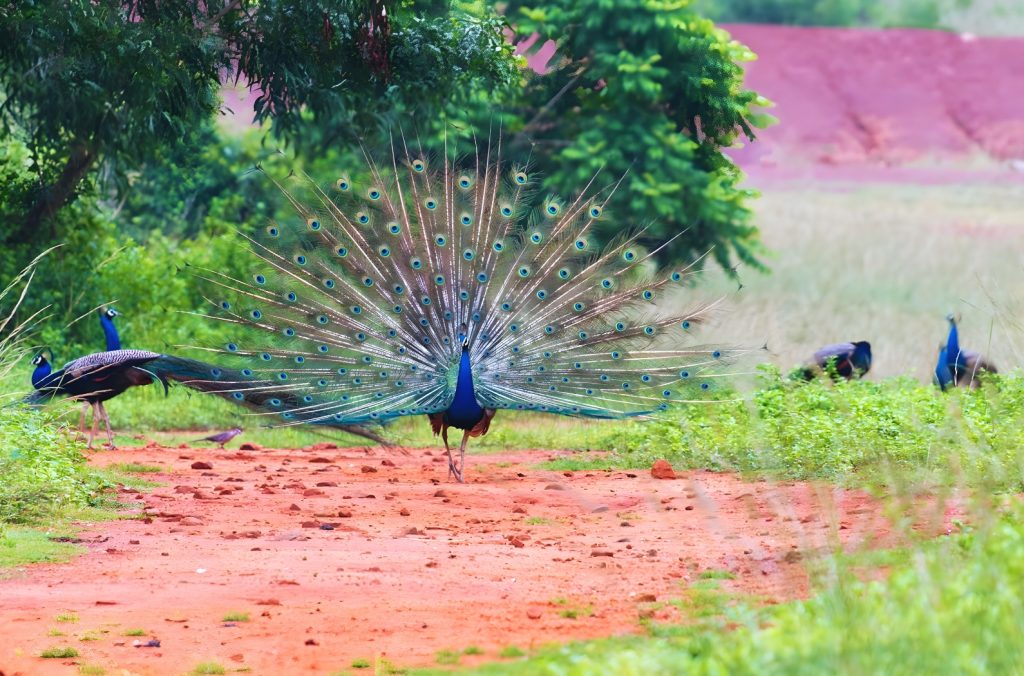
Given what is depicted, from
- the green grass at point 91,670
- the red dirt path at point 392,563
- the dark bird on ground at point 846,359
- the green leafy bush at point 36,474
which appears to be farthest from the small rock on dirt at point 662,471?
the green grass at point 91,670

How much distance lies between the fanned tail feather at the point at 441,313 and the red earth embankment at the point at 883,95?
119 feet

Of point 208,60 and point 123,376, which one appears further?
point 208,60

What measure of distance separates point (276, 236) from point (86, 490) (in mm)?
2477

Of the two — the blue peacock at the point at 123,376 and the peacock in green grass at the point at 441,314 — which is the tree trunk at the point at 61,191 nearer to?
the blue peacock at the point at 123,376

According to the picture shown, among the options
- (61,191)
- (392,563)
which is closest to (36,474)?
(392,563)

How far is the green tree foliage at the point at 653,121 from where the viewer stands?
18.6 m

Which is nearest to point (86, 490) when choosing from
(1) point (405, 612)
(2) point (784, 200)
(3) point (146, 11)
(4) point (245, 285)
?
(4) point (245, 285)

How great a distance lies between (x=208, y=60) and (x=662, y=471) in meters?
5.14

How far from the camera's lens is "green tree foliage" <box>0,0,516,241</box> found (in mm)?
11805

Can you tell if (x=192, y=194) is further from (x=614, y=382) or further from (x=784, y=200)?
(x=784, y=200)

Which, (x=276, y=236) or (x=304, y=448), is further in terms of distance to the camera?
(x=304, y=448)

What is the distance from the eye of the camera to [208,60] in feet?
41.5

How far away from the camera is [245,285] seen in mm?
11070

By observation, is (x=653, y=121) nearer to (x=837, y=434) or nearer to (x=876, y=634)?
(x=837, y=434)
